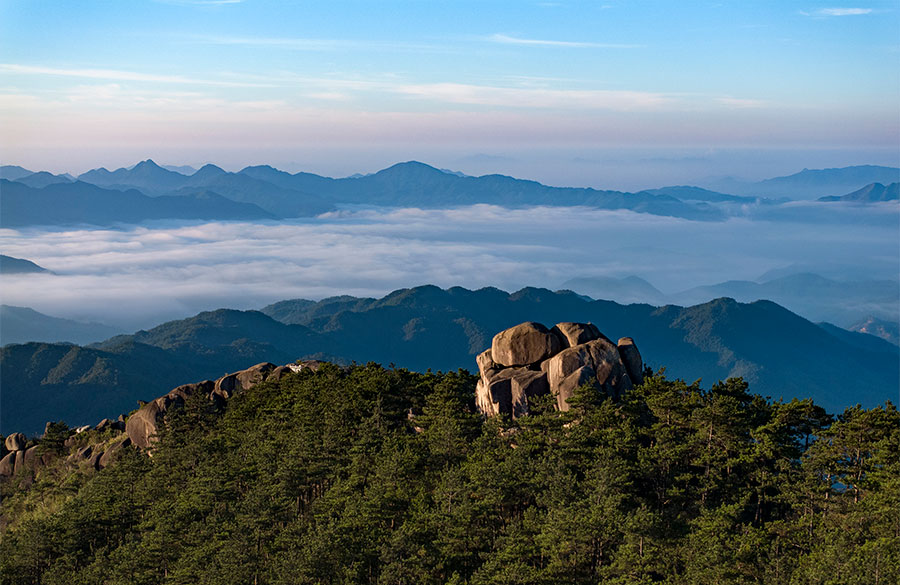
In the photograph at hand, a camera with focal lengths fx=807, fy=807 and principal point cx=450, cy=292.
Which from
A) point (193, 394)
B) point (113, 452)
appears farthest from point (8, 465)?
point (193, 394)

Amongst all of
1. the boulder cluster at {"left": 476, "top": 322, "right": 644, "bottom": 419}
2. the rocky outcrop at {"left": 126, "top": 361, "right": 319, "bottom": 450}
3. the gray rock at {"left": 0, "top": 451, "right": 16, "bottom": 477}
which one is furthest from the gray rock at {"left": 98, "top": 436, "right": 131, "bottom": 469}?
the boulder cluster at {"left": 476, "top": 322, "right": 644, "bottom": 419}

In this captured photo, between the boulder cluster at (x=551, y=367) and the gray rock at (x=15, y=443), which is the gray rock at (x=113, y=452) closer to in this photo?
the gray rock at (x=15, y=443)

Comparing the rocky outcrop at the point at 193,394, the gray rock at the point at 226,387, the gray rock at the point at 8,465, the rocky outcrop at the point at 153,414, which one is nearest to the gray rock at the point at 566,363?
the rocky outcrop at the point at 193,394

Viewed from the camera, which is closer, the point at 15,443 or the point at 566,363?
the point at 566,363

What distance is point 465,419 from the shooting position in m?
58.2

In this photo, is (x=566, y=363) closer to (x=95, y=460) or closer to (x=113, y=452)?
(x=113, y=452)

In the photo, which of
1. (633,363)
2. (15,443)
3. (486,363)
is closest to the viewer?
(633,363)

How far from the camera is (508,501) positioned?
4856cm

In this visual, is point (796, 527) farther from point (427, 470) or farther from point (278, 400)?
point (278, 400)

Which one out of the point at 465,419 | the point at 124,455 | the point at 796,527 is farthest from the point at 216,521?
the point at 796,527

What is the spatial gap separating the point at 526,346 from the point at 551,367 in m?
3.46

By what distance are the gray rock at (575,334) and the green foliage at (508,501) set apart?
6.86 metres

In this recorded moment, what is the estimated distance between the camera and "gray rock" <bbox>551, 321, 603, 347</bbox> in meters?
63.1

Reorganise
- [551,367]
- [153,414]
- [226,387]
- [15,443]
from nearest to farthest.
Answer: [551,367]
[153,414]
[226,387]
[15,443]
